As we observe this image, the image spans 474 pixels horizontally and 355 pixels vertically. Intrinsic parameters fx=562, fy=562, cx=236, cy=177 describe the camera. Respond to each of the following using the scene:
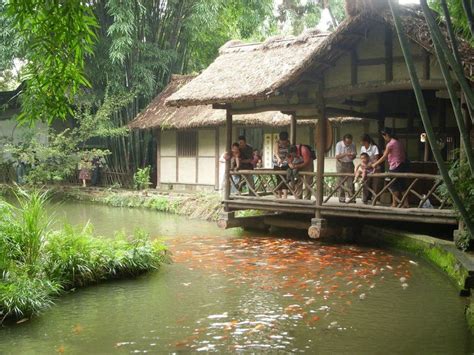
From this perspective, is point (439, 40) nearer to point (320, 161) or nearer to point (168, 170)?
point (320, 161)

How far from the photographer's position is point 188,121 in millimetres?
19000

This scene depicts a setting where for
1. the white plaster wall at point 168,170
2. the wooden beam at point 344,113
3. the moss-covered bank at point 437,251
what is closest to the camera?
the moss-covered bank at point 437,251

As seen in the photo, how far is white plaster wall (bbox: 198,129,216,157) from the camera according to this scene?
64.1ft

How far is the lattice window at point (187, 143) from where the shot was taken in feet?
66.1

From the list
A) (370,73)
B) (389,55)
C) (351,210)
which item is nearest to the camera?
(389,55)

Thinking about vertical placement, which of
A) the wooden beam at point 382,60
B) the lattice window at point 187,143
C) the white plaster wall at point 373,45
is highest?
the white plaster wall at point 373,45

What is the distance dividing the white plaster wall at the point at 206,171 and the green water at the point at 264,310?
9.82m

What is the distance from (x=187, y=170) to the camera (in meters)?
20.3

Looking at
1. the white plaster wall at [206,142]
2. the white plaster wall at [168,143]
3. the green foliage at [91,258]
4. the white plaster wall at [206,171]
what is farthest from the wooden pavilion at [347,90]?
the white plaster wall at [168,143]

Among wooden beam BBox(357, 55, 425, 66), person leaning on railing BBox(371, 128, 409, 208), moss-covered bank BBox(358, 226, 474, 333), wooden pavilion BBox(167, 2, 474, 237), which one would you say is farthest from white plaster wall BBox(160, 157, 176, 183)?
person leaning on railing BBox(371, 128, 409, 208)

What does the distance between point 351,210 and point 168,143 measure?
462 inches

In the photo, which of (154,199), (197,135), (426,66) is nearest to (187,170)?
(197,135)

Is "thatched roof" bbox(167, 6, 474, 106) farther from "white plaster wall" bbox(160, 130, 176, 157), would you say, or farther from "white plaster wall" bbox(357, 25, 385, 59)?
"white plaster wall" bbox(160, 130, 176, 157)

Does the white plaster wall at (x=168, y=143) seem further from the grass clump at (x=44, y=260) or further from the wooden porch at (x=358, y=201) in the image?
the grass clump at (x=44, y=260)
